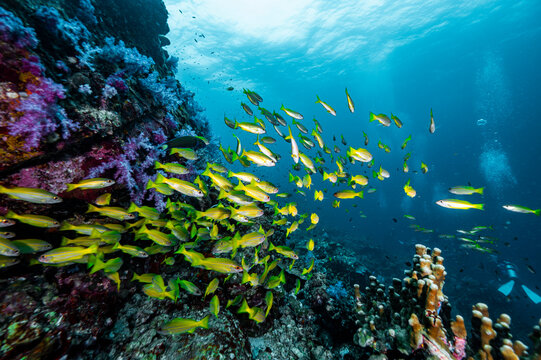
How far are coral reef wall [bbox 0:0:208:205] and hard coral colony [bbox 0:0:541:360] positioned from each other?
0.02 m

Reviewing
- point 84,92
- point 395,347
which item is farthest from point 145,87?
point 395,347

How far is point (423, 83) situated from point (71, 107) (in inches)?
2969

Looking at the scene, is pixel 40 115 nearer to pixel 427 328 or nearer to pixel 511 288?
pixel 427 328

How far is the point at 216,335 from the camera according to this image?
283cm

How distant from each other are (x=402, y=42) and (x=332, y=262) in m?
38.7

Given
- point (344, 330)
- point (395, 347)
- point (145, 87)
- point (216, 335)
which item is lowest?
point (344, 330)

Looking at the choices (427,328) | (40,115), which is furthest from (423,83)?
(40,115)

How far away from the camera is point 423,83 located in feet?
184

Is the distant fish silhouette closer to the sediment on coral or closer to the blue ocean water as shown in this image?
the blue ocean water

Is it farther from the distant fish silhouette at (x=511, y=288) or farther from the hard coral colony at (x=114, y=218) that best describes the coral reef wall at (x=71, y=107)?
the distant fish silhouette at (x=511, y=288)

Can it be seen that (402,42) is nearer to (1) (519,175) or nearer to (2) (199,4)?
(2) (199,4)

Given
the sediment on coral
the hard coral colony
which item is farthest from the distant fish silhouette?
the hard coral colony

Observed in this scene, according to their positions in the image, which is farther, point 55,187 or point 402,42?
point 402,42

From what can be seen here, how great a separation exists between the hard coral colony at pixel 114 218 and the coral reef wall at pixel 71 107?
16 mm
